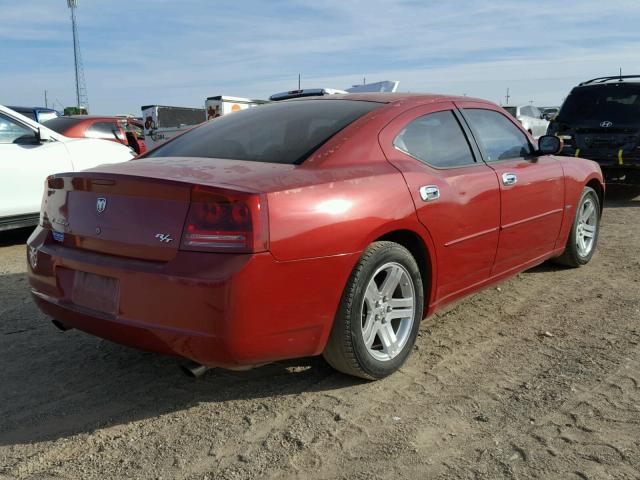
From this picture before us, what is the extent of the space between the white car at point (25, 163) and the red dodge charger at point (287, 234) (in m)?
3.37

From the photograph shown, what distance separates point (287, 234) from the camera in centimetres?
268

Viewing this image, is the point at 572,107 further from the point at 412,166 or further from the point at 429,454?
the point at 429,454

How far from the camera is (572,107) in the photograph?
1015 cm

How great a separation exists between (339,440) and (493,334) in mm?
1684

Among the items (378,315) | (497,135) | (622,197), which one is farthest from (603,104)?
(378,315)

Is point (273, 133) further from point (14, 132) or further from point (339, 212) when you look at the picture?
point (14, 132)

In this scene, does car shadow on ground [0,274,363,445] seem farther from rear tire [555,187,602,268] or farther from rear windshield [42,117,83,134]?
rear windshield [42,117,83,134]

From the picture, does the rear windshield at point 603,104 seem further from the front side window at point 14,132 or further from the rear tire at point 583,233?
the front side window at point 14,132

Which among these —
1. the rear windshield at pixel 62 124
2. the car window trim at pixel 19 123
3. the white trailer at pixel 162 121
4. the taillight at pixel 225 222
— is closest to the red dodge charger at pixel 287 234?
the taillight at pixel 225 222

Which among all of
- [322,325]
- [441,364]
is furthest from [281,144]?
[441,364]

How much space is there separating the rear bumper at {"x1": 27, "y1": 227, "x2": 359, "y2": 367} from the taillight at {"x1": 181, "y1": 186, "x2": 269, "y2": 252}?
5 cm

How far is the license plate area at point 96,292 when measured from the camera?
9.23 feet

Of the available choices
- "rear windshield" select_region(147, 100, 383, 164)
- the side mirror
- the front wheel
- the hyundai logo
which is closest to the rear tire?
the side mirror

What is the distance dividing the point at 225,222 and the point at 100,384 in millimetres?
1314
